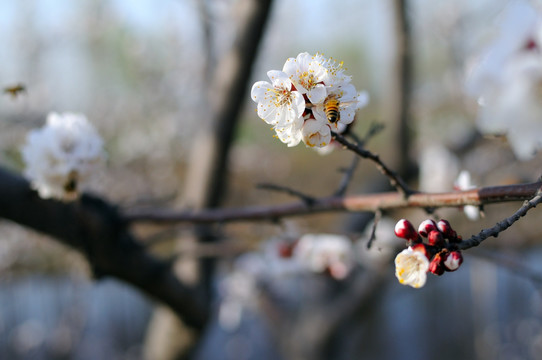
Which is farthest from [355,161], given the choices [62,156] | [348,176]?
[62,156]

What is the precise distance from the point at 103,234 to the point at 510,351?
5.30 meters

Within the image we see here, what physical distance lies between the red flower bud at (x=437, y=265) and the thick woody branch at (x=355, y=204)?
172 millimetres

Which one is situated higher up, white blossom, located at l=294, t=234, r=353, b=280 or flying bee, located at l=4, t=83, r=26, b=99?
flying bee, located at l=4, t=83, r=26, b=99

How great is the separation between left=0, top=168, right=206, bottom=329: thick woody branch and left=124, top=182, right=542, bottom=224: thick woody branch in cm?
8

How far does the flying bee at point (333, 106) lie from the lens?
1.75 feet

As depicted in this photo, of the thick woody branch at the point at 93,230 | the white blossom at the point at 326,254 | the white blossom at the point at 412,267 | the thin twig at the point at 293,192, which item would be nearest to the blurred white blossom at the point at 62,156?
the thick woody branch at the point at 93,230

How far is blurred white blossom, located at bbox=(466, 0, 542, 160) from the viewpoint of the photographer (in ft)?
1.58

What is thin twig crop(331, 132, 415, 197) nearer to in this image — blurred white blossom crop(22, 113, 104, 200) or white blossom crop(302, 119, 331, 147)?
white blossom crop(302, 119, 331, 147)

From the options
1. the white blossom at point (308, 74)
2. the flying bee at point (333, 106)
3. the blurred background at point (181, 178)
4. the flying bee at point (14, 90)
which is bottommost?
the blurred background at point (181, 178)

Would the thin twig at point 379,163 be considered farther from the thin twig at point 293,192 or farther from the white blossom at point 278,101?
the thin twig at point 293,192

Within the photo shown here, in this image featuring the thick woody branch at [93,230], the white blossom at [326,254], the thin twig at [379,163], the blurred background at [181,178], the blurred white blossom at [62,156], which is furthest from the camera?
the blurred background at [181,178]

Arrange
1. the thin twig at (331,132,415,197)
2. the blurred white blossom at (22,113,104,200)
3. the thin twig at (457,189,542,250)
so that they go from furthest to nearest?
the blurred white blossom at (22,113,104,200), the thin twig at (331,132,415,197), the thin twig at (457,189,542,250)

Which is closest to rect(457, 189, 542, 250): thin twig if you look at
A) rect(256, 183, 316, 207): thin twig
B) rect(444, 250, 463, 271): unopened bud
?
rect(444, 250, 463, 271): unopened bud

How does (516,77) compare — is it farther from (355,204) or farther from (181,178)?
(181,178)
